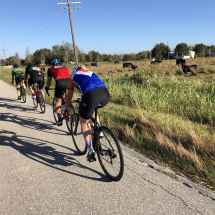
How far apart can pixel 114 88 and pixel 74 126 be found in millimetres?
6517

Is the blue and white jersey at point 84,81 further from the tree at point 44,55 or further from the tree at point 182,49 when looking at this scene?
the tree at point 182,49

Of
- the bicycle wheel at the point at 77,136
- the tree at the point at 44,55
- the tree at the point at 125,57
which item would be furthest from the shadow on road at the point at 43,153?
the tree at the point at 125,57

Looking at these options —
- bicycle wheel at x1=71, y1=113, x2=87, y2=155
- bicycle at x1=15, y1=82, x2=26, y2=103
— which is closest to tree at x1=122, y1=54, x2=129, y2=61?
bicycle at x1=15, y1=82, x2=26, y2=103

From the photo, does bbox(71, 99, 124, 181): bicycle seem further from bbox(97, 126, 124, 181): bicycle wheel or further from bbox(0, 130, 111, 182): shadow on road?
bbox(0, 130, 111, 182): shadow on road

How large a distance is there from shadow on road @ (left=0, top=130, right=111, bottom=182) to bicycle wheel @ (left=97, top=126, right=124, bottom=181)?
17 centimetres

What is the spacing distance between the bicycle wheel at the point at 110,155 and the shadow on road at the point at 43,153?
0.17 m

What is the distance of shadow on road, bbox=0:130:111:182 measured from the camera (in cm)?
373

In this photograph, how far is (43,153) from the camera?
438 cm

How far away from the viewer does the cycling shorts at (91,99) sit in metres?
3.05

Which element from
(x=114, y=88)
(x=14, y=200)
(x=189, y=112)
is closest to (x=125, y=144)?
(x=14, y=200)

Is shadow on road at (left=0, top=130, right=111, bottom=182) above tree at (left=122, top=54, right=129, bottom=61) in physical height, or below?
below

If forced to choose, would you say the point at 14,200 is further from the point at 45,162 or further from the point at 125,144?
the point at 125,144

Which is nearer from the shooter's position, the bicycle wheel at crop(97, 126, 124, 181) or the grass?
the bicycle wheel at crop(97, 126, 124, 181)

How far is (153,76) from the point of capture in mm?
12227
